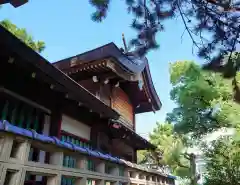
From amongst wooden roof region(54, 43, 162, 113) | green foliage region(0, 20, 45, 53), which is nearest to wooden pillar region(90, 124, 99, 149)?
wooden roof region(54, 43, 162, 113)

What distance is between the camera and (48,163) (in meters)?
3.28

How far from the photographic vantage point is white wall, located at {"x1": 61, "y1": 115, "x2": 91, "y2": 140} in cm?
636

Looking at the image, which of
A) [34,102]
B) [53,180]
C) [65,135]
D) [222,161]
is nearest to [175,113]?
[222,161]

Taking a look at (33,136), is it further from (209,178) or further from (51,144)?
(209,178)

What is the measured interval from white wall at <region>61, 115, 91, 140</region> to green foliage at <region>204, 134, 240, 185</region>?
20.2ft

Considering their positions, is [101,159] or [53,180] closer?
[53,180]

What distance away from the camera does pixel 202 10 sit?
159 inches

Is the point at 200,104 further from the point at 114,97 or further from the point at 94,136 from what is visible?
the point at 94,136

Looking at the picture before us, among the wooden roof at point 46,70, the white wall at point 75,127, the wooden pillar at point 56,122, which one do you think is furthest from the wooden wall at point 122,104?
the wooden pillar at point 56,122

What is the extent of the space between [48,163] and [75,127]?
3547 mm

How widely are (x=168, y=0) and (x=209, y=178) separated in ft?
29.0

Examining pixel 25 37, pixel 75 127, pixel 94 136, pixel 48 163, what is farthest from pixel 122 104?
pixel 25 37

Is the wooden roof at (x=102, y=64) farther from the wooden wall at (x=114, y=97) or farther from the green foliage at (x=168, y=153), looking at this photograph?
the green foliage at (x=168, y=153)

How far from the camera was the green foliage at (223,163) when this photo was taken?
980 cm
